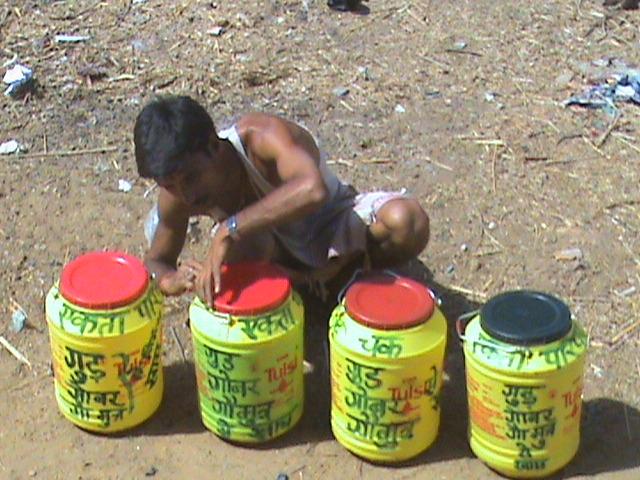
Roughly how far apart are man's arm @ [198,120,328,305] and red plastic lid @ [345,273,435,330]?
29 cm

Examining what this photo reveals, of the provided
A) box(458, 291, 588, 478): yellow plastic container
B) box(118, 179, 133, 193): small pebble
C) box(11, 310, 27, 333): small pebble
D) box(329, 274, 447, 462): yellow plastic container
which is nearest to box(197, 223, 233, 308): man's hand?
box(329, 274, 447, 462): yellow plastic container

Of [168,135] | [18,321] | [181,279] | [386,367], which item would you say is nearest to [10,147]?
[18,321]

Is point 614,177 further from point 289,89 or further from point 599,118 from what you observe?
point 289,89

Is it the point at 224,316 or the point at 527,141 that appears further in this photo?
the point at 527,141

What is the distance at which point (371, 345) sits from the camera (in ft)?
11.3

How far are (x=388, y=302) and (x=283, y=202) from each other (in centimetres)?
44

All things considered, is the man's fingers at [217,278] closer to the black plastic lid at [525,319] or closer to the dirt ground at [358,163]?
the dirt ground at [358,163]

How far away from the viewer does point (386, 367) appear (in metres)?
3.46

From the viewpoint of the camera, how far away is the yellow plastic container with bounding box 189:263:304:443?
11.6 feet

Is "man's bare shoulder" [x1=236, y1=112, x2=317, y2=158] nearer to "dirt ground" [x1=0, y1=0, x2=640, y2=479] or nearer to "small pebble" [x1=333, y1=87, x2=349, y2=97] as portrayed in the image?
"dirt ground" [x1=0, y1=0, x2=640, y2=479]

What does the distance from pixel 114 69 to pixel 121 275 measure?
2.53m

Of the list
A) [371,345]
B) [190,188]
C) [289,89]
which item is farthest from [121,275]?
[289,89]

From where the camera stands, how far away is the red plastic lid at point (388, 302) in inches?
136

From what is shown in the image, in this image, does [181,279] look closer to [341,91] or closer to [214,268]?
[214,268]
